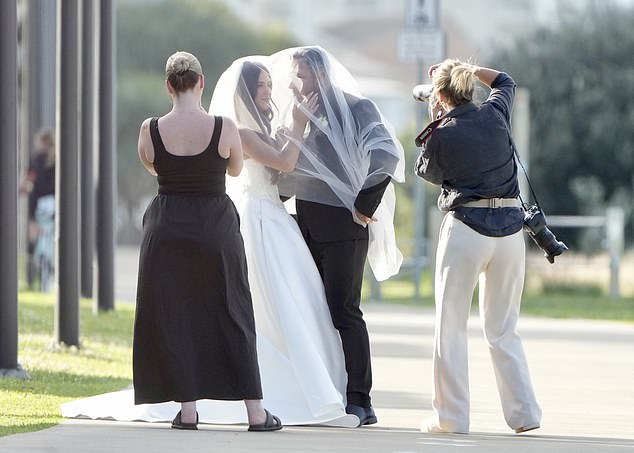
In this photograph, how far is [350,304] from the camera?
29.8ft

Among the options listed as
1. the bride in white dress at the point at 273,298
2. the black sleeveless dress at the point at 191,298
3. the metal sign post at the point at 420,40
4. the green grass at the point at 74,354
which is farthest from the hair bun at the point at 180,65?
the metal sign post at the point at 420,40

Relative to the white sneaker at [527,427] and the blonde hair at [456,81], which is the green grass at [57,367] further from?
the blonde hair at [456,81]

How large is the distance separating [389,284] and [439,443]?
762 inches

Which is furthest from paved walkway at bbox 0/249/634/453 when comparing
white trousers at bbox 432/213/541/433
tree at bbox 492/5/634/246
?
tree at bbox 492/5/634/246

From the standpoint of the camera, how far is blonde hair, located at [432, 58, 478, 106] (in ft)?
28.3

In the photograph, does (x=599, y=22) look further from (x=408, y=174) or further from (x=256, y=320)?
(x=256, y=320)

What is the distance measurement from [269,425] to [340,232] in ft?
3.85

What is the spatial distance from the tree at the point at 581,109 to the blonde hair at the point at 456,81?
1822 cm

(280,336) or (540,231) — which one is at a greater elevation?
(540,231)

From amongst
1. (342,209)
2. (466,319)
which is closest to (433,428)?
(466,319)

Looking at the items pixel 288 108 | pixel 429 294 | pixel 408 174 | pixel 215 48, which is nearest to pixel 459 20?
pixel 215 48

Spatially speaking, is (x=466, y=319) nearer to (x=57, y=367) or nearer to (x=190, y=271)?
(x=190, y=271)

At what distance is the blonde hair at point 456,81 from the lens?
8641mm

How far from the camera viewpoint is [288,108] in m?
9.31
